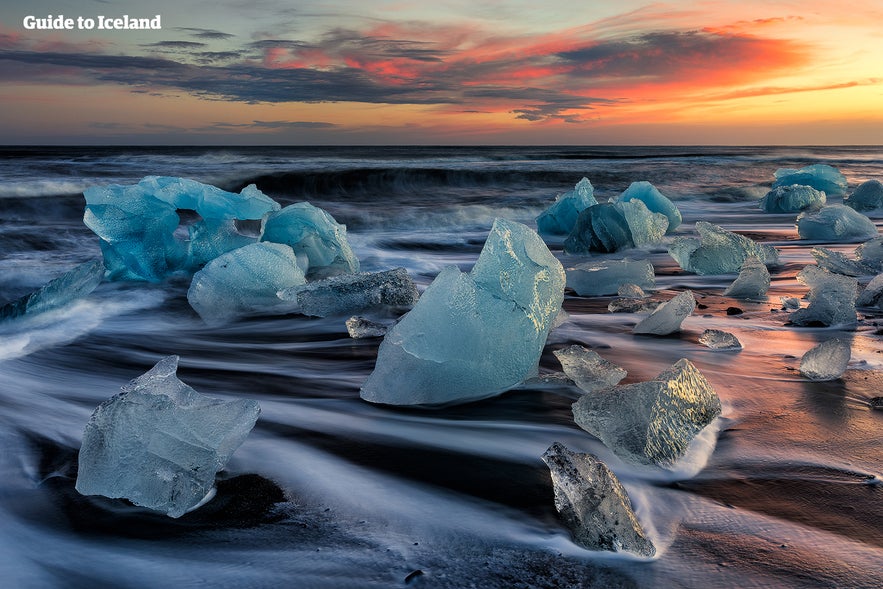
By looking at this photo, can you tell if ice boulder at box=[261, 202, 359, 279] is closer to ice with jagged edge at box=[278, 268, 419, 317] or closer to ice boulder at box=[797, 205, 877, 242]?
ice with jagged edge at box=[278, 268, 419, 317]

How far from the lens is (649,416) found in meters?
1.91

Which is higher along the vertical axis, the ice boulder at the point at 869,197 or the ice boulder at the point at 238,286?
the ice boulder at the point at 869,197

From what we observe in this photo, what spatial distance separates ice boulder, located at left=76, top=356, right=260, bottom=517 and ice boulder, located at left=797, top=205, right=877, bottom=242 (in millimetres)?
6553

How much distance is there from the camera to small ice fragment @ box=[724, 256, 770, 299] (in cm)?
404

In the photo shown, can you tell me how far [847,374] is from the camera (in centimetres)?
259

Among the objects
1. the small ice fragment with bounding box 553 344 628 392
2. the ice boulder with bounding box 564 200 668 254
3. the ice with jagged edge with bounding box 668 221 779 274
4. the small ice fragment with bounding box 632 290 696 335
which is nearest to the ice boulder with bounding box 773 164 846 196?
the ice boulder with bounding box 564 200 668 254

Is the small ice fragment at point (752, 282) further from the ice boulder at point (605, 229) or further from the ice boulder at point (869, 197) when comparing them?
the ice boulder at point (869, 197)

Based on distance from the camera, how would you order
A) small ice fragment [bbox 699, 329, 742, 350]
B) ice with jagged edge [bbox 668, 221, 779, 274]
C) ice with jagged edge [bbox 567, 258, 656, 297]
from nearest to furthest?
small ice fragment [bbox 699, 329, 742, 350] → ice with jagged edge [bbox 567, 258, 656, 297] → ice with jagged edge [bbox 668, 221, 779, 274]

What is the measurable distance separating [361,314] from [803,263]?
3.56 metres

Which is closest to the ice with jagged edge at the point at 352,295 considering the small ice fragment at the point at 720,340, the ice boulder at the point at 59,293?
the ice boulder at the point at 59,293

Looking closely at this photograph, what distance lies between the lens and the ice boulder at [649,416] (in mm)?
1899

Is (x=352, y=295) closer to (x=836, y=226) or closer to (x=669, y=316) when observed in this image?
(x=669, y=316)

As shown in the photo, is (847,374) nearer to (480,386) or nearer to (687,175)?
(480,386)

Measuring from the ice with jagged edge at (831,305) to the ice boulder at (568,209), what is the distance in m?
4.19
